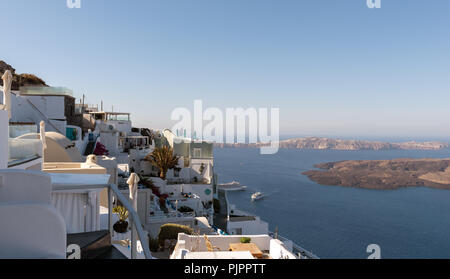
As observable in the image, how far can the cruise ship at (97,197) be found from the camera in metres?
2.40

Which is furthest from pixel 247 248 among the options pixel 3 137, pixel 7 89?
pixel 7 89

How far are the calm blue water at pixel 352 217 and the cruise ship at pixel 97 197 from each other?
19012 millimetres

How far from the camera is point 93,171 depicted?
982cm

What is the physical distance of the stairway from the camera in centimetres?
405

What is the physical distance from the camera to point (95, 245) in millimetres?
4184

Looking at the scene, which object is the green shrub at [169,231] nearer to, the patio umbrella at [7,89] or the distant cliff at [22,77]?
the patio umbrella at [7,89]

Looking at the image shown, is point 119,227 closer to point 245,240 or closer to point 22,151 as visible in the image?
point 22,151

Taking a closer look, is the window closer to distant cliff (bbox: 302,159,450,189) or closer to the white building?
the white building

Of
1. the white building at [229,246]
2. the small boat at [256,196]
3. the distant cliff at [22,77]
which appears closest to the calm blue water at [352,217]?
the small boat at [256,196]

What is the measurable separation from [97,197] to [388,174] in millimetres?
128493

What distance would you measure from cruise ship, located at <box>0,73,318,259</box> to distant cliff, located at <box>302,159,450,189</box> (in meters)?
78.7
